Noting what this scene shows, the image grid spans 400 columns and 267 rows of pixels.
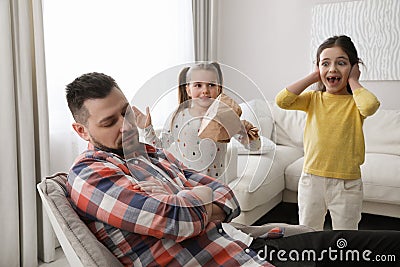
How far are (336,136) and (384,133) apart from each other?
1.62m

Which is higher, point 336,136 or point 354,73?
point 354,73

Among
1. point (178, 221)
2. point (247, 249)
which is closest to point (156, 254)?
point (178, 221)

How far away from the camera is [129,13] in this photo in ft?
9.48

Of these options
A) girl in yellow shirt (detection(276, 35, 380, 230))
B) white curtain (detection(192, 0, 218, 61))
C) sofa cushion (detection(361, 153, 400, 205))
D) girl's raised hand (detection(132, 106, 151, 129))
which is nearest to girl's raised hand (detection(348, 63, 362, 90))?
girl in yellow shirt (detection(276, 35, 380, 230))

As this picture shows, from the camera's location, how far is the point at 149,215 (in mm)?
915

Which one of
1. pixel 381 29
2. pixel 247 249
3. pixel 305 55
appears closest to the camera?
pixel 247 249

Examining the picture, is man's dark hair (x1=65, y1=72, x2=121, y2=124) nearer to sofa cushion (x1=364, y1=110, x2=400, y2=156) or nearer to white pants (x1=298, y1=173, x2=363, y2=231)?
white pants (x1=298, y1=173, x2=363, y2=231)

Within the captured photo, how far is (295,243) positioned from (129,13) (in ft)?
7.03

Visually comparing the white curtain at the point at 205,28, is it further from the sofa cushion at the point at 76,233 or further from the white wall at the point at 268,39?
the sofa cushion at the point at 76,233

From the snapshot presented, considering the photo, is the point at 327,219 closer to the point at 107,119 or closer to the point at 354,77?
the point at 354,77

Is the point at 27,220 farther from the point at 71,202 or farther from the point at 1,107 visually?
the point at 71,202

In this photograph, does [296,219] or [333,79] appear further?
[296,219]

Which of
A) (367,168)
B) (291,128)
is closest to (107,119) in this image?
(367,168)

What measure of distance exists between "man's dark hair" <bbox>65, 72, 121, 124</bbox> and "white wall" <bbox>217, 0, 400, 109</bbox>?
9.83 ft
